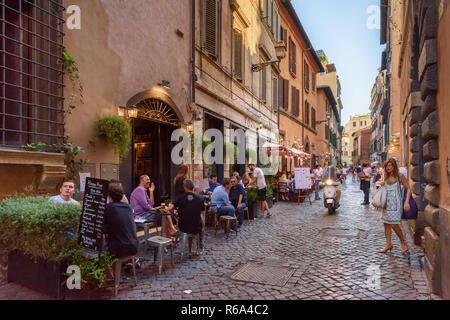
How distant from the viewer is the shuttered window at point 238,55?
42.8 ft

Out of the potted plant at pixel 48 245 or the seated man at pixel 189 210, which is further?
the seated man at pixel 189 210

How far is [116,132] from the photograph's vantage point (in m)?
6.09

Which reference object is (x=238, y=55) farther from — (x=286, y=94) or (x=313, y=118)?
(x=313, y=118)

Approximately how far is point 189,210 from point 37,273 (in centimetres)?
245

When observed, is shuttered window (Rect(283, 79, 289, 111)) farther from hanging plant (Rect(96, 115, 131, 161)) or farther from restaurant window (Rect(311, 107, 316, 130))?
hanging plant (Rect(96, 115, 131, 161))

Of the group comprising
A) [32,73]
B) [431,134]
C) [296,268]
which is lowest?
[296,268]

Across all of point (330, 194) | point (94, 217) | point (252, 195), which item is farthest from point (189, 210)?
point (330, 194)

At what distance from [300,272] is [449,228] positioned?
2086 millimetres

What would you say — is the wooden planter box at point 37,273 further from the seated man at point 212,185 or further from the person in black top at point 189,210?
the seated man at point 212,185

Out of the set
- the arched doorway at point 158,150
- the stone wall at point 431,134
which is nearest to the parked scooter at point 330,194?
the arched doorway at point 158,150

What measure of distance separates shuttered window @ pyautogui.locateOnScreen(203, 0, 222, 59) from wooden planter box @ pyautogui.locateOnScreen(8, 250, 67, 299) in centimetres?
823

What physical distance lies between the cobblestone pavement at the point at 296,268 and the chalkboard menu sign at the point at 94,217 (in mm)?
790

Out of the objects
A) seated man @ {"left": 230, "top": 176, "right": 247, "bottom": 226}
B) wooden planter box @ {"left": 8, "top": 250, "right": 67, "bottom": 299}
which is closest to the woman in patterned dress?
seated man @ {"left": 230, "top": 176, "right": 247, "bottom": 226}

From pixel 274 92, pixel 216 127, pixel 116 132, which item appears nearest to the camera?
pixel 116 132
